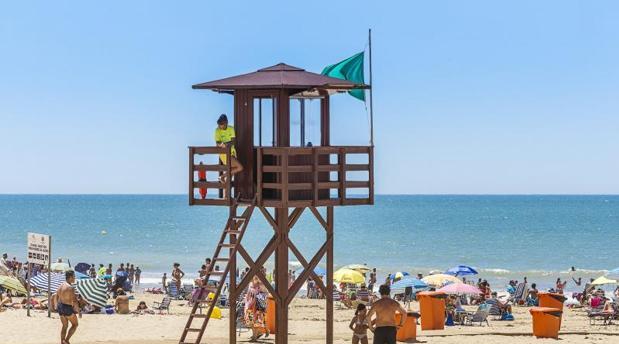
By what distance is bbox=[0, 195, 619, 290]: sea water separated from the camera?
72812mm

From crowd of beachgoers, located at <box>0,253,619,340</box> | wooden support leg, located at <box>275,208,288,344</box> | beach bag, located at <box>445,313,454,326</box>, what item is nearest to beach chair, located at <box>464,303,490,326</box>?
crowd of beachgoers, located at <box>0,253,619,340</box>

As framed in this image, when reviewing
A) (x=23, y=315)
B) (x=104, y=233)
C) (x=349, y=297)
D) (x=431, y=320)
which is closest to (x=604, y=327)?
(x=431, y=320)

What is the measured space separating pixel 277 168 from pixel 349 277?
728 inches

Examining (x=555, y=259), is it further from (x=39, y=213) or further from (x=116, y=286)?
(x=39, y=213)

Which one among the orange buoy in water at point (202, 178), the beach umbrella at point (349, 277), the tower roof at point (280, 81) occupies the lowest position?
the beach umbrella at point (349, 277)

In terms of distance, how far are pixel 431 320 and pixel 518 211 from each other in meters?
139

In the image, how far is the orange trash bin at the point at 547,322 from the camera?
77.6ft

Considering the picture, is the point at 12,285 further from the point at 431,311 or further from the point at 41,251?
the point at 431,311

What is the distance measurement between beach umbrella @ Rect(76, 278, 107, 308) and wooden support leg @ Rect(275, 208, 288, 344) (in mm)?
9919

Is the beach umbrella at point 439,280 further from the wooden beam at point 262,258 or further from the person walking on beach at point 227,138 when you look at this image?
the person walking on beach at point 227,138

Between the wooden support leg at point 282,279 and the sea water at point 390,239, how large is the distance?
115ft

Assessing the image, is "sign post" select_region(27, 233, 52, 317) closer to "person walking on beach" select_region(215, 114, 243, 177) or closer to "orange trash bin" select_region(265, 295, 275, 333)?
"orange trash bin" select_region(265, 295, 275, 333)

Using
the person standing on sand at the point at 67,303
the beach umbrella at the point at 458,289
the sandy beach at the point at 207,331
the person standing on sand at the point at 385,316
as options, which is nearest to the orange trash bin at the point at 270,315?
the sandy beach at the point at 207,331

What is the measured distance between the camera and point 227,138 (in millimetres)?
18281
